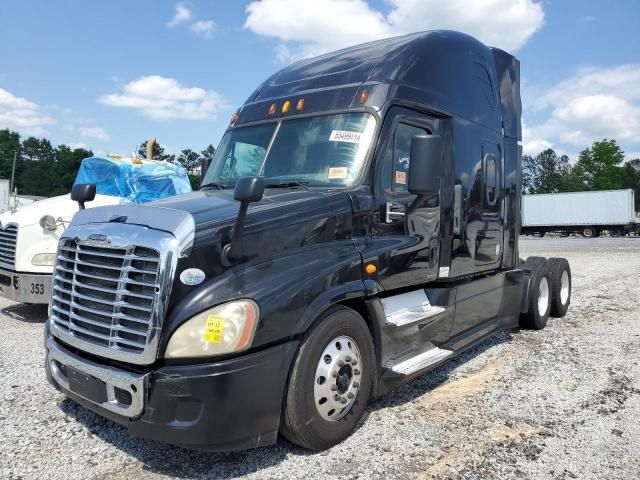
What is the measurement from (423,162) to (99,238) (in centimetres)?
242

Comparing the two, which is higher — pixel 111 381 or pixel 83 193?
pixel 83 193

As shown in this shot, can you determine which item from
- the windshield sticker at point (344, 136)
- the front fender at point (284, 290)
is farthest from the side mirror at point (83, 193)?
the windshield sticker at point (344, 136)

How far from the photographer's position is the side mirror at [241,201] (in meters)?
3.01

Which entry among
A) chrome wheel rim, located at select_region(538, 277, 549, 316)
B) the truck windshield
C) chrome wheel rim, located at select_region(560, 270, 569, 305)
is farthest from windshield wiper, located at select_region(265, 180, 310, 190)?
chrome wheel rim, located at select_region(560, 270, 569, 305)

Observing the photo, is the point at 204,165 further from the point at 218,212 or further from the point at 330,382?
the point at 330,382

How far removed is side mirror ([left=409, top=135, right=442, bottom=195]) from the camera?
397 centimetres

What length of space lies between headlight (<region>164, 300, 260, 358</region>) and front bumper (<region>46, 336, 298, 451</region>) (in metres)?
0.08

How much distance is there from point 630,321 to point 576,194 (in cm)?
3862

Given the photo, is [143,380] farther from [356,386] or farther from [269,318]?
[356,386]

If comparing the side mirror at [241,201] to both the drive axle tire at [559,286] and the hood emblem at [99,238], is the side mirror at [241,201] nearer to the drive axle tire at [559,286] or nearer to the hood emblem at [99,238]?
the hood emblem at [99,238]

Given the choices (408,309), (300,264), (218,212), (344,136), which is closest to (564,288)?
(408,309)

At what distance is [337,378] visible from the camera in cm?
343

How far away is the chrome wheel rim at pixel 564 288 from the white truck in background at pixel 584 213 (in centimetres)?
3309

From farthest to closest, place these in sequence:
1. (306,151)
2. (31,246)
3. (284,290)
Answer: (31,246) → (306,151) → (284,290)
